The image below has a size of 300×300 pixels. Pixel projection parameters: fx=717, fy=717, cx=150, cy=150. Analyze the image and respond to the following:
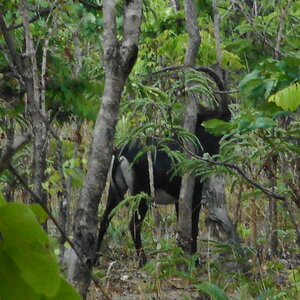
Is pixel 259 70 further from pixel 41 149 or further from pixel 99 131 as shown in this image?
pixel 41 149

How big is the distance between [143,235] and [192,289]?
3.48 meters

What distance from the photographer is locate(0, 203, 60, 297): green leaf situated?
3.32ft

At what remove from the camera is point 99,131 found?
3662 millimetres

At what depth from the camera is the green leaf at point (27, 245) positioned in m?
1.01

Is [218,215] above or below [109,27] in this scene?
below

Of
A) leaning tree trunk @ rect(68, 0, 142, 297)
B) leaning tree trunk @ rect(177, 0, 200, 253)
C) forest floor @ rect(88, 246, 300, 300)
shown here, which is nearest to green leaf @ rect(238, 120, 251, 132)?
leaning tree trunk @ rect(68, 0, 142, 297)

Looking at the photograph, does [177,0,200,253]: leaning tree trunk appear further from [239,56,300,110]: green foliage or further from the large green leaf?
the large green leaf

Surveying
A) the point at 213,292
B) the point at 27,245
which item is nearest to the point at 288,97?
the point at 213,292

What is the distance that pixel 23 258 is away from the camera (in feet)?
3.34

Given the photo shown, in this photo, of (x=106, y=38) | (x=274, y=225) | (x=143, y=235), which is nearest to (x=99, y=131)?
(x=106, y=38)

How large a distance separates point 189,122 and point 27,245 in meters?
5.74

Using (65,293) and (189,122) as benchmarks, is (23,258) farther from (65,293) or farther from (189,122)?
(189,122)

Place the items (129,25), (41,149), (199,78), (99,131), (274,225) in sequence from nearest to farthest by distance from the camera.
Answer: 1. (99,131)
2. (129,25)
3. (41,149)
4. (199,78)
5. (274,225)

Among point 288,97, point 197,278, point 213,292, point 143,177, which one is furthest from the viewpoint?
point 143,177
